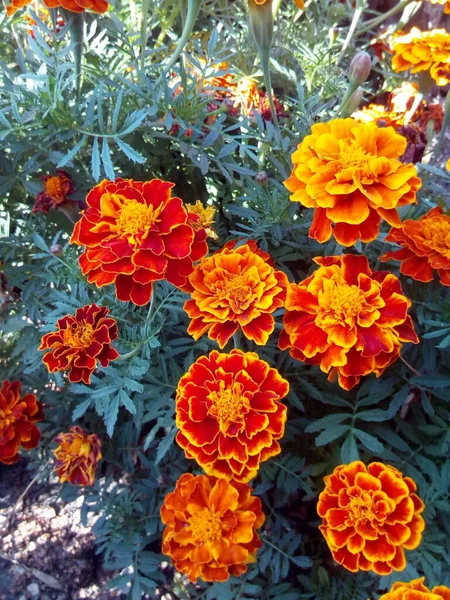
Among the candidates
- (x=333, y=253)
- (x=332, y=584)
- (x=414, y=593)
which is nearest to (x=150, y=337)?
(x=333, y=253)

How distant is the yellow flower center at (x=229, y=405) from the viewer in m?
0.71

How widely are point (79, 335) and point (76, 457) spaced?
281mm

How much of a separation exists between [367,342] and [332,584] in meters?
0.54

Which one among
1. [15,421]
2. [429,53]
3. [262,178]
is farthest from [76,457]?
[429,53]

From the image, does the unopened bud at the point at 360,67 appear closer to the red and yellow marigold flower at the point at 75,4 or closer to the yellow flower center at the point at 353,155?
the yellow flower center at the point at 353,155

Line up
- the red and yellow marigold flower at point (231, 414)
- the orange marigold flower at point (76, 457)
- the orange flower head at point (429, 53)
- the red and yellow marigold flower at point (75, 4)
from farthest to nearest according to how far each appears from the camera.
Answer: the orange flower head at point (429, 53), the orange marigold flower at point (76, 457), the red and yellow marigold flower at point (75, 4), the red and yellow marigold flower at point (231, 414)

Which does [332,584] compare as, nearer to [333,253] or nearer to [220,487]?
[220,487]

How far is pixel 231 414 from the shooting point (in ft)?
2.34

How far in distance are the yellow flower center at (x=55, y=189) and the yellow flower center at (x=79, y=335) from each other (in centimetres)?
31

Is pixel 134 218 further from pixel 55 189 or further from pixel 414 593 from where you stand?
pixel 414 593

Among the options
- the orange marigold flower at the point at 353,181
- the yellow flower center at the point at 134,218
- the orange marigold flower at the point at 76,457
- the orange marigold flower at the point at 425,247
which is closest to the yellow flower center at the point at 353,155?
the orange marigold flower at the point at 353,181

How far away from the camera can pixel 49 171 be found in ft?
3.70

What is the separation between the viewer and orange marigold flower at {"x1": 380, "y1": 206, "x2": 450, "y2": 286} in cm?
77

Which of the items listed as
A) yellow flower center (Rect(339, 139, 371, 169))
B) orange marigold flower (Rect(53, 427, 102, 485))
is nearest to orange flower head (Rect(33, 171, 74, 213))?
orange marigold flower (Rect(53, 427, 102, 485))
